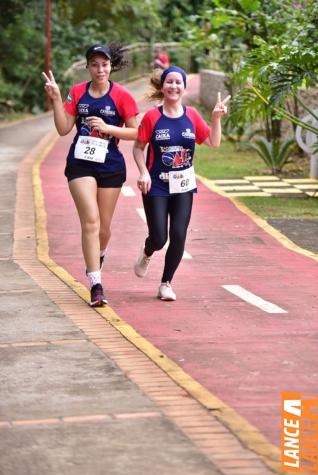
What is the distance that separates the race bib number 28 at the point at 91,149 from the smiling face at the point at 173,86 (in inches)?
23.4

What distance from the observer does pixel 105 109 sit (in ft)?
33.2

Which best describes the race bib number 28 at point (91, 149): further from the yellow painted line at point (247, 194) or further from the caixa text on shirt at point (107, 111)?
the yellow painted line at point (247, 194)

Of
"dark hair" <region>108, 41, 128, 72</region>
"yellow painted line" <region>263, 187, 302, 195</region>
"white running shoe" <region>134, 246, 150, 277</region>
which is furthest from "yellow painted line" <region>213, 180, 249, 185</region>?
"dark hair" <region>108, 41, 128, 72</region>

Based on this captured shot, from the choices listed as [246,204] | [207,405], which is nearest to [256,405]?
[207,405]

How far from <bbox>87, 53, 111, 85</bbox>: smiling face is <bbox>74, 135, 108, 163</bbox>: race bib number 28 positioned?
1.45 feet

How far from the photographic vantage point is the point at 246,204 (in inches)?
706

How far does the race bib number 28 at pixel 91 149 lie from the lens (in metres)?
10.1

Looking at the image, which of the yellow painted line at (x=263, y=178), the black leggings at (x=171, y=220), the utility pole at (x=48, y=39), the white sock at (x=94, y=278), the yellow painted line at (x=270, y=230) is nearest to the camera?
the white sock at (x=94, y=278)

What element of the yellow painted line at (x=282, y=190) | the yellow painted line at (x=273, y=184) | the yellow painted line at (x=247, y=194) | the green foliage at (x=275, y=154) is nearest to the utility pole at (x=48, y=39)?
the green foliage at (x=275, y=154)

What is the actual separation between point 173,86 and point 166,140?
0.41m

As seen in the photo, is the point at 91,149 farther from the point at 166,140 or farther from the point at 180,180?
the point at 180,180

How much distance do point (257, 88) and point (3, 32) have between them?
27010mm

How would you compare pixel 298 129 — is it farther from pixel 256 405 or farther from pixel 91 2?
pixel 91 2

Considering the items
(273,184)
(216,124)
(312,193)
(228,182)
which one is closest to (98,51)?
(216,124)
